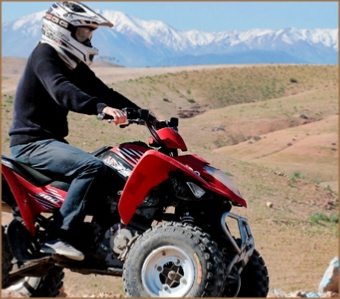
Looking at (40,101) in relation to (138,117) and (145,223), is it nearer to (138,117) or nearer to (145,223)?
(138,117)

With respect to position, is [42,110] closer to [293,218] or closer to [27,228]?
[27,228]

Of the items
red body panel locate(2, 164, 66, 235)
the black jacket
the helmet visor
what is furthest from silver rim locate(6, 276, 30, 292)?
the helmet visor

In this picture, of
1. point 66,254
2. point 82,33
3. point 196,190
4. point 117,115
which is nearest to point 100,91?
point 82,33

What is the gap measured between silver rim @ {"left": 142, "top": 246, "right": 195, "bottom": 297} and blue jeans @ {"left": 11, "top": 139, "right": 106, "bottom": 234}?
0.68 m

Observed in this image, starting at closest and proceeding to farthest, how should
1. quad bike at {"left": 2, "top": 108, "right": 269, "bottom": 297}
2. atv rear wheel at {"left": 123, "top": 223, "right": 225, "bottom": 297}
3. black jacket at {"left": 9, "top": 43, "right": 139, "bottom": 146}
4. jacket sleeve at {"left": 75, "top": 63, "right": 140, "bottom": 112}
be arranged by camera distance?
atv rear wheel at {"left": 123, "top": 223, "right": 225, "bottom": 297}, quad bike at {"left": 2, "top": 108, "right": 269, "bottom": 297}, black jacket at {"left": 9, "top": 43, "right": 139, "bottom": 146}, jacket sleeve at {"left": 75, "top": 63, "right": 140, "bottom": 112}

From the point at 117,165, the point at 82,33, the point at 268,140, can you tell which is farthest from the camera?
the point at 268,140

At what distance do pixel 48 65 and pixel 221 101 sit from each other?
52970 mm

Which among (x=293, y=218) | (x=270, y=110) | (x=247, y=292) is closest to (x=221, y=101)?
(x=270, y=110)

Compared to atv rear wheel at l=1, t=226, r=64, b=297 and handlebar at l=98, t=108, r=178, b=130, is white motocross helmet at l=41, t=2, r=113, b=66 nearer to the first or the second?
handlebar at l=98, t=108, r=178, b=130

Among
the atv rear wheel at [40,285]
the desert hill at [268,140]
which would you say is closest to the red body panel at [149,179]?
the atv rear wheel at [40,285]

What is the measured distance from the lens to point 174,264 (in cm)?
524

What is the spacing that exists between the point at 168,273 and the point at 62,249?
873 mm

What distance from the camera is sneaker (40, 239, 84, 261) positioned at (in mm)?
5359

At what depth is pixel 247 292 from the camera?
600 centimetres
